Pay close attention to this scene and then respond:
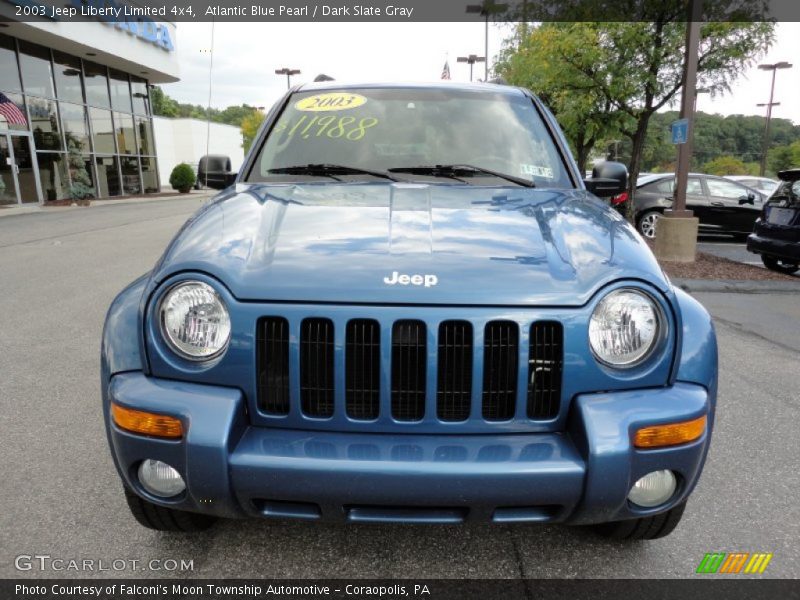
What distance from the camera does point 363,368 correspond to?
69.7 inches

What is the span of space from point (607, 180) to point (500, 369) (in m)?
1.92

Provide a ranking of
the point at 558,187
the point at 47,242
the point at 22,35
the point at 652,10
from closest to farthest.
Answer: the point at 558,187 → the point at 652,10 → the point at 47,242 → the point at 22,35

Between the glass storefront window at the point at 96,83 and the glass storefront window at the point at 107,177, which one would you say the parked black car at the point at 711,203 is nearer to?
the glass storefront window at the point at 107,177

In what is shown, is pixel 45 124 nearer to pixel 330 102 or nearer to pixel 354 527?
pixel 330 102

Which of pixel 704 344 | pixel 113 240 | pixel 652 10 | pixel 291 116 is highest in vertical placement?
pixel 652 10

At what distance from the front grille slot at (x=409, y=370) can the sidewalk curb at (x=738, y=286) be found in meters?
6.51

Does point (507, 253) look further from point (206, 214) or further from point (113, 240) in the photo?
point (113, 240)

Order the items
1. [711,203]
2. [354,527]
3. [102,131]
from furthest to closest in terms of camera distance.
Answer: [102,131] → [711,203] → [354,527]

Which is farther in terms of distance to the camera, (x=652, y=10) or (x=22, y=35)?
(x=22, y=35)

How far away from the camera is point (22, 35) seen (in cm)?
1958

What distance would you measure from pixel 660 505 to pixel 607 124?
36.7 ft

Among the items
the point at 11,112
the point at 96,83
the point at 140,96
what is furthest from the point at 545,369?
the point at 140,96

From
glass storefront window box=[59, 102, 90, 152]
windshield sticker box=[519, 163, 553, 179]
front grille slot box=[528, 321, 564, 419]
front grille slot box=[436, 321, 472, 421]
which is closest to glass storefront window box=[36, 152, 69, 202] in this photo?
glass storefront window box=[59, 102, 90, 152]

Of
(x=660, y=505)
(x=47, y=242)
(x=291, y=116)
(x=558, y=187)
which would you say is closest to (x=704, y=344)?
(x=660, y=505)
